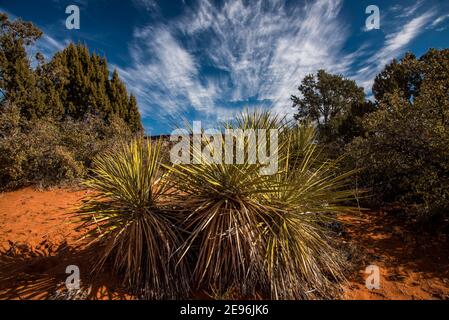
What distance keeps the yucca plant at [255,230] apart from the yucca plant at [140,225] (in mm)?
335

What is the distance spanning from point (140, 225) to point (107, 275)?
83 centimetres

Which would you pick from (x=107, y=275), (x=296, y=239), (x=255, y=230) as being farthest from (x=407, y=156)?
(x=107, y=275)

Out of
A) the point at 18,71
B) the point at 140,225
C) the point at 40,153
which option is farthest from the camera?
the point at 18,71

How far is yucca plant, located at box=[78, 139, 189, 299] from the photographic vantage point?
294 centimetres

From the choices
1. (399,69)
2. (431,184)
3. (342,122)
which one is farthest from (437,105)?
Result: (399,69)

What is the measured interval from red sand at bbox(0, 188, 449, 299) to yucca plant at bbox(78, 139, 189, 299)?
1.10 ft

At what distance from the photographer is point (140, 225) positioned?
3.02 meters

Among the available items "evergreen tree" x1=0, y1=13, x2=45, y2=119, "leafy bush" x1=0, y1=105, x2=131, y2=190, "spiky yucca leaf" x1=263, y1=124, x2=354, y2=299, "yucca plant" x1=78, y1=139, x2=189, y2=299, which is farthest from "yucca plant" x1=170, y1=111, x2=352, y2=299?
"evergreen tree" x1=0, y1=13, x2=45, y2=119

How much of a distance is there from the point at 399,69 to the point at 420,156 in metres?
15.2

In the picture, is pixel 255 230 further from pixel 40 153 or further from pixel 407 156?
pixel 40 153

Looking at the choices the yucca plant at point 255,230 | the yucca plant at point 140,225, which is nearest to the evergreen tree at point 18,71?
the yucca plant at point 140,225

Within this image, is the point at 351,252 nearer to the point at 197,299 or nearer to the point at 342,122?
the point at 197,299

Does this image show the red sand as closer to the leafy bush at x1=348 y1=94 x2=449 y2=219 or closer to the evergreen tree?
the leafy bush at x1=348 y1=94 x2=449 y2=219

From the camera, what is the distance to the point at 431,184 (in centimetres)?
463
